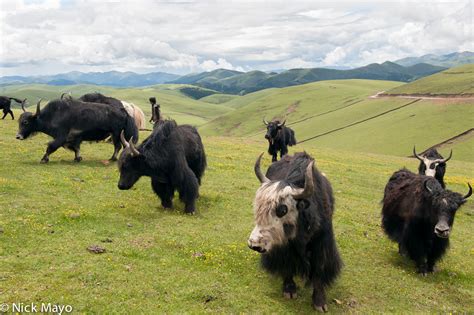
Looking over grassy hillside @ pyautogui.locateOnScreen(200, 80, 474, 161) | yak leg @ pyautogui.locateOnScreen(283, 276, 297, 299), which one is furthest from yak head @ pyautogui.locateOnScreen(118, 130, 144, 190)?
grassy hillside @ pyautogui.locateOnScreen(200, 80, 474, 161)

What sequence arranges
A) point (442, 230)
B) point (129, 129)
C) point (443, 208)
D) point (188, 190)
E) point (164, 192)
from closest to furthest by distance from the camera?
point (442, 230) → point (443, 208) → point (188, 190) → point (164, 192) → point (129, 129)

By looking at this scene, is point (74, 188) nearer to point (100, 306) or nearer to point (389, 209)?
point (100, 306)

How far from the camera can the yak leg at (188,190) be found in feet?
40.2

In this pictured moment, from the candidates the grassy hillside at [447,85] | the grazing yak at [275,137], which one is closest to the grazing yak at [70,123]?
the grazing yak at [275,137]

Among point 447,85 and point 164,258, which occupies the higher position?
point 447,85

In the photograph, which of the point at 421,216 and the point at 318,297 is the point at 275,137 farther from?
the point at 318,297

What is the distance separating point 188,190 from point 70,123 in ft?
26.1

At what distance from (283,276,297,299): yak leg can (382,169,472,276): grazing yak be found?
376 centimetres

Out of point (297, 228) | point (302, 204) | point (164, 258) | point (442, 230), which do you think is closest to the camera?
point (302, 204)

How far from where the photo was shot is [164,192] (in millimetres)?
12578

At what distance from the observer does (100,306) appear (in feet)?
22.2

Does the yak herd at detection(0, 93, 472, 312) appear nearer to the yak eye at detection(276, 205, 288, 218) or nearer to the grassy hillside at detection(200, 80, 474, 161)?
the yak eye at detection(276, 205, 288, 218)

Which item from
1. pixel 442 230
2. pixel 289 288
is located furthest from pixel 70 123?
pixel 442 230

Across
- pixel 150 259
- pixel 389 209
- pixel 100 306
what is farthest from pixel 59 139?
pixel 389 209
